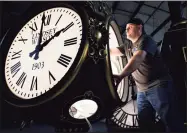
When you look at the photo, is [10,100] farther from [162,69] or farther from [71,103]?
[162,69]

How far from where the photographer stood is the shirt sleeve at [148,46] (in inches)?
32.7

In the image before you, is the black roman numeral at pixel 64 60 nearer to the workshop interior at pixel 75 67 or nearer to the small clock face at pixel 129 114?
the workshop interior at pixel 75 67

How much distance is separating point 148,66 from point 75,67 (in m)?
0.29

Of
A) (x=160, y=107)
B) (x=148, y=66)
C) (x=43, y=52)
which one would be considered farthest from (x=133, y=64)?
(x=43, y=52)

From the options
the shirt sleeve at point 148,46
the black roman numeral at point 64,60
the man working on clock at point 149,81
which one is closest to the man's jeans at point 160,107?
the man working on clock at point 149,81

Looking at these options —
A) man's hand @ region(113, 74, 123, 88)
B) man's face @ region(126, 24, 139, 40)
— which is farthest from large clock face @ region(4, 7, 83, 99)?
man's face @ region(126, 24, 139, 40)

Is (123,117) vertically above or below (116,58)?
below

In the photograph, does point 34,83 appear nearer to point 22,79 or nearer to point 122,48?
point 22,79

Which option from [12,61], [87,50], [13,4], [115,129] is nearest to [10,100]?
[12,61]

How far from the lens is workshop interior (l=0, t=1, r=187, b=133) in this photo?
651 mm

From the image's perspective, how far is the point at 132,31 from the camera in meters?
0.91

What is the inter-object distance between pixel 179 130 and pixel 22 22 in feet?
2.12

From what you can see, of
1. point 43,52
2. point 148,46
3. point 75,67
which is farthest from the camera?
point 148,46

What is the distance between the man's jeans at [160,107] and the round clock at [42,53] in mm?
310
